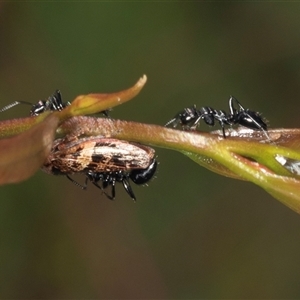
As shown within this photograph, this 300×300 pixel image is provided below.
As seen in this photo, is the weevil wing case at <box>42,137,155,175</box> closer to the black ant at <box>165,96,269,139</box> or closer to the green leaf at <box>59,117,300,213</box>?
the green leaf at <box>59,117,300,213</box>

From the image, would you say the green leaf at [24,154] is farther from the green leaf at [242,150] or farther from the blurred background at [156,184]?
the blurred background at [156,184]

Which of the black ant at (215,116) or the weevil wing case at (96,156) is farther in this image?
the black ant at (215,116)

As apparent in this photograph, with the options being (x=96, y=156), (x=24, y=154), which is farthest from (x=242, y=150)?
(x=24, y=154)

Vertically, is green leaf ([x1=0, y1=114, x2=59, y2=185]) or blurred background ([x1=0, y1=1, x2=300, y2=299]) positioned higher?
green leaf ([x1=0, y1=114, x2=59, y2=185])

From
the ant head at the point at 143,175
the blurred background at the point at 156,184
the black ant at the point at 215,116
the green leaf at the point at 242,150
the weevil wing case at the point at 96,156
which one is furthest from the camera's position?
the blurred background at the point at 156,184

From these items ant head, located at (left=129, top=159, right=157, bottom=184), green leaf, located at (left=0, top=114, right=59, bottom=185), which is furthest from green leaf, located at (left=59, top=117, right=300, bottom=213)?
ant head, located at (left=129, top=159, right=157, bottom=184)

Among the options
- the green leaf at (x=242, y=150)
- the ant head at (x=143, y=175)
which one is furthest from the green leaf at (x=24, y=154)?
the ant head at (x=143, y=175)

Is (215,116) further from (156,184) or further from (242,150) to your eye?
(156,184)
